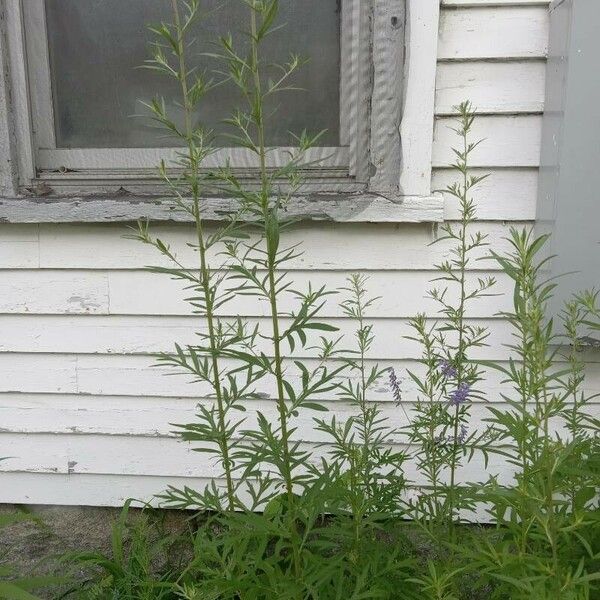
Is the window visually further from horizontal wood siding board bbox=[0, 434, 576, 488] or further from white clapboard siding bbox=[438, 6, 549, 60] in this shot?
horizontal wood siding board bbox=[0, 434, 576, 488]

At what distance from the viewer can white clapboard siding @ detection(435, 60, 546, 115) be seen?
2430mm

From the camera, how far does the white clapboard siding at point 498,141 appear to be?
8.09 feet

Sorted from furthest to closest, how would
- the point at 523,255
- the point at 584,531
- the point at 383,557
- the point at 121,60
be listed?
the point at 121,60 < the point at 383,557 < the point at 584,531 < the point at 523,255

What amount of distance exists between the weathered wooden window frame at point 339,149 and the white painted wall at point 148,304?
91 millimetres

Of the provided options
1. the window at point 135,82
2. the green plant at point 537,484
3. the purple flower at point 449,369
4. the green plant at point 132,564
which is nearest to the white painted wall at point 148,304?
the green plant at point 132,564

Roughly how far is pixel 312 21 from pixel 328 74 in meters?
0.19

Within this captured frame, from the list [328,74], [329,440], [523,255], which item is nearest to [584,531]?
[523,255]

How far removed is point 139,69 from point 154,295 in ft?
2.82

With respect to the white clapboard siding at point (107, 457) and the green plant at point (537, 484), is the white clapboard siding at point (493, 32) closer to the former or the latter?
the green plant at point (537, 484)

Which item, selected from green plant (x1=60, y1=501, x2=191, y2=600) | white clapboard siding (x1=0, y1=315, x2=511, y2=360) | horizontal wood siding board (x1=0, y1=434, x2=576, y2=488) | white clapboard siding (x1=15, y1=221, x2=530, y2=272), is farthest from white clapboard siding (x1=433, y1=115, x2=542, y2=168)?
green plant (x1=60, y1=501, x2=191, y2=600)

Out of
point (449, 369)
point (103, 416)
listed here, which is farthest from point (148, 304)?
point (449, 369)

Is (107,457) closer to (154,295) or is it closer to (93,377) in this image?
(93,377)

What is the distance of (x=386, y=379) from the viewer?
8.74 feet

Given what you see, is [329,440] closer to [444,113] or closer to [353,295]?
[353,295]
